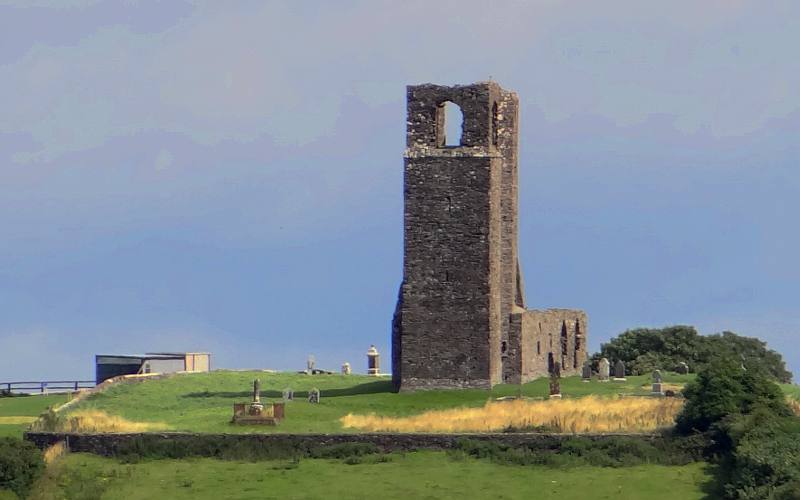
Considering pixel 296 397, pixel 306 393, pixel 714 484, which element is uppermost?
pixel 306 393

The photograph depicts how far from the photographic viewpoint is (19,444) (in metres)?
54.1

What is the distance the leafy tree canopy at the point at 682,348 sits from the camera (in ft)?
309

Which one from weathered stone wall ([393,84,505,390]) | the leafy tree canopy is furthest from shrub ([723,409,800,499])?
the leafy tree canopy

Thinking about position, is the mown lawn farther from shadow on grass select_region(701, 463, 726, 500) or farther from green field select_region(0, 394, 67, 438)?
green field select_region(0, 394, 67, 438)

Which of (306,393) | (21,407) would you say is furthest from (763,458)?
(21,407)

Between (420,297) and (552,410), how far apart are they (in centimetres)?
1219

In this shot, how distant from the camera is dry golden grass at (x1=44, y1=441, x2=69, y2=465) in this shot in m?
56.0

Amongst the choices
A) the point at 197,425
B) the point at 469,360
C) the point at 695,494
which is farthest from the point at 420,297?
the point at 695,494

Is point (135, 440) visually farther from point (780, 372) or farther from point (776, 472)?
point (780, 372)

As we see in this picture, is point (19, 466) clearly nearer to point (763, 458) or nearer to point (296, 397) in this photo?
point (763, 458)

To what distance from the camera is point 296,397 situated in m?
71.9

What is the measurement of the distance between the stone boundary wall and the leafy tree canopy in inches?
1471

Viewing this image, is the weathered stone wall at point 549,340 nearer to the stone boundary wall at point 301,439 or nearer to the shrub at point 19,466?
the stone boundary wall at point 301,439

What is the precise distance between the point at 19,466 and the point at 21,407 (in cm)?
2168
